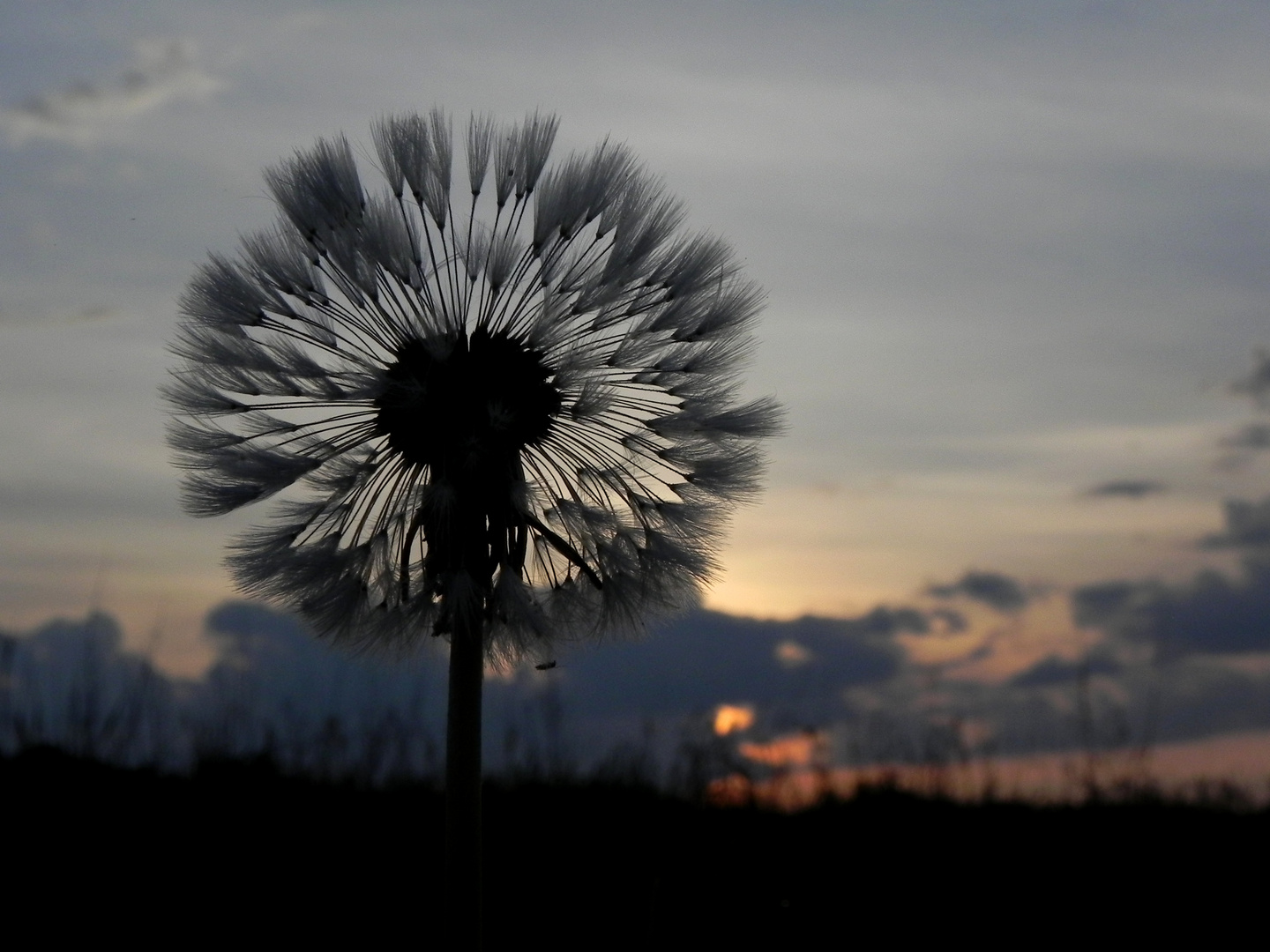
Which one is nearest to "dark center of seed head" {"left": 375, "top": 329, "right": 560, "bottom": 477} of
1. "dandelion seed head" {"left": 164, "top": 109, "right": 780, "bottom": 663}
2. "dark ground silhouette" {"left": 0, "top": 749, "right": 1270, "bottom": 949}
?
"dandelion seed head" {"left": 164, "top": 109, "right": 780, "bottom": 663}

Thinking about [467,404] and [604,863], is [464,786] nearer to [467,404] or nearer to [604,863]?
[467,404]

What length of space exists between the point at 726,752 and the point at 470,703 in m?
4.89

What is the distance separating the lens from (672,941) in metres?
9.00

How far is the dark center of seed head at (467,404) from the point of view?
614 cm

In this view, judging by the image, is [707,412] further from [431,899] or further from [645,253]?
[431,899]

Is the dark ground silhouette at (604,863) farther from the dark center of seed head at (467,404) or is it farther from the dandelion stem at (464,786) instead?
the dark center of seed head at (467,404)

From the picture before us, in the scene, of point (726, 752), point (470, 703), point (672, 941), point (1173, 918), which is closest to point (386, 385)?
point (470, 703)

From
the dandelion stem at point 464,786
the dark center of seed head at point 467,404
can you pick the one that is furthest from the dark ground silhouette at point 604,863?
the dark center of seed head at point 467,404

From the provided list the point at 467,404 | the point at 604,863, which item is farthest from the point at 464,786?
the point at 604,863

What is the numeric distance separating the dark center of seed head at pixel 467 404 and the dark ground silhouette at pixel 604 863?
3695mm

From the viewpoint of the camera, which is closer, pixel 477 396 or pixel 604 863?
pixel 477 396

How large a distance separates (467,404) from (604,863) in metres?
4.73

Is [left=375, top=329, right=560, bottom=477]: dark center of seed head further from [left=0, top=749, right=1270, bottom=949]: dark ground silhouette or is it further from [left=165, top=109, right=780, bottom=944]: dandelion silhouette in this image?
[left=0, top=749, right=1270, bottom=949]: dark ground silhouette

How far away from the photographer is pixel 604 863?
962 cm
